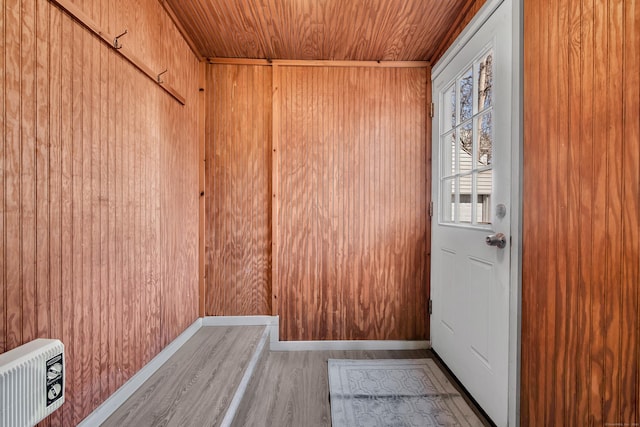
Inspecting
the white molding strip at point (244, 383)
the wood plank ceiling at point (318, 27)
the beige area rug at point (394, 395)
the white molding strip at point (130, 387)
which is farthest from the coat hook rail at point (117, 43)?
the beige area rug at point (394, 395)

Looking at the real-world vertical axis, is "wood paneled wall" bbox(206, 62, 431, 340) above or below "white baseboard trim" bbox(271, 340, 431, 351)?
above

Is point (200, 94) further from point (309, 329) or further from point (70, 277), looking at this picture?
point (309, 329)

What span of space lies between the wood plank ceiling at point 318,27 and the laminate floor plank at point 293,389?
2.34 m

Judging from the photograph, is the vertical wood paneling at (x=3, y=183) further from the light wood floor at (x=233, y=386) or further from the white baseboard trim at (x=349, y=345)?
the white baseboard trim at (x=349, y=345)

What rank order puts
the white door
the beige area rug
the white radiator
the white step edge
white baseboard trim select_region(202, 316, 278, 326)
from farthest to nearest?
white baseboard trim select_region(202, 316, 278, 326) → the white step edge → the beige area rug → the white door → the white radiator

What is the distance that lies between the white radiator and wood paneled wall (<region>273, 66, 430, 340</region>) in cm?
149

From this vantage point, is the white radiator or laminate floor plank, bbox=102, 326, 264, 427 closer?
the white radiator

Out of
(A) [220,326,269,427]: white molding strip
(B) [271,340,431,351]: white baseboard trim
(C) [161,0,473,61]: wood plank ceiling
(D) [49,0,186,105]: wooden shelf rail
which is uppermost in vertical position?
(C) [161,0,473,61]: wood plank ceiling

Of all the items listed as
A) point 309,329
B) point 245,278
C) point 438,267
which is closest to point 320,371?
point 309,329

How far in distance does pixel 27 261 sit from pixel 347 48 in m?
2.18

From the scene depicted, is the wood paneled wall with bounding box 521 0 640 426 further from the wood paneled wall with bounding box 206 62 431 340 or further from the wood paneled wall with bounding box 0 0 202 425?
the wood paneled wall with bounding box 0 0 202 425

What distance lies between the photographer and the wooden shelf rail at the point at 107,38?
1.02m

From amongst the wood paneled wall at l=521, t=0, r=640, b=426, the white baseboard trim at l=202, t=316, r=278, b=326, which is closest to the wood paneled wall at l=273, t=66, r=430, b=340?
the white baseboard trim at l=202, t=316, r=278, b=326

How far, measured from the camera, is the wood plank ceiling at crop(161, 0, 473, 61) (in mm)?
1698
